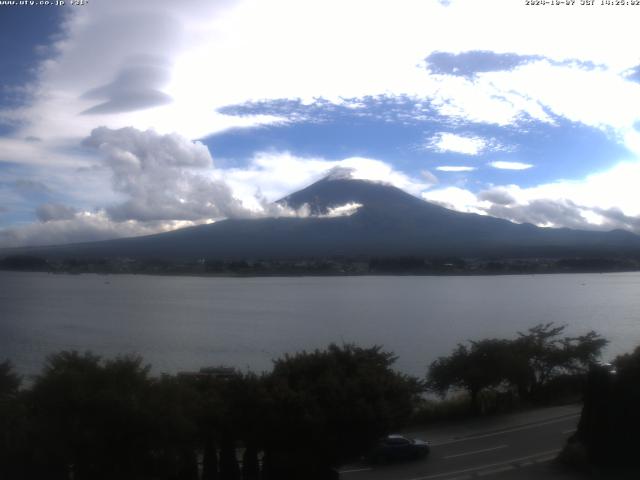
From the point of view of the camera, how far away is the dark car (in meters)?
10.9

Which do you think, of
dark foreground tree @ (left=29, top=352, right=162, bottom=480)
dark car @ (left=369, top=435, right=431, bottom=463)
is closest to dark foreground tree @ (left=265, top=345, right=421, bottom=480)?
dark car @ (left=369, top=435, right=431, bottom=463)

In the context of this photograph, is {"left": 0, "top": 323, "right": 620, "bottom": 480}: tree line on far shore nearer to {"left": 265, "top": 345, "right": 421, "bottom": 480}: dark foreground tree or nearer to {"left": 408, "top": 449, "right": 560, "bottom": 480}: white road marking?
{"left": 265, "top": 345, "right": 421, "bottom": 480}: dark foreground tree

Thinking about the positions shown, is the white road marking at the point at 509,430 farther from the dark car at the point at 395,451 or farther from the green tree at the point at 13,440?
the green tree at the point at 13,440

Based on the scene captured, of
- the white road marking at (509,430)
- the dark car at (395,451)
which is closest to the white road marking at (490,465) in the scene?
the dark car at (395,451)

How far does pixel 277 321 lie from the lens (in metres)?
38.2

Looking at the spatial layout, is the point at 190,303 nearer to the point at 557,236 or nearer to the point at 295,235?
the point at 295,235

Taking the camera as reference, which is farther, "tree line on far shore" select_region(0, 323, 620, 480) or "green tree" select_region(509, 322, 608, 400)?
"green tree" select_region(509, 322, 608, 400)

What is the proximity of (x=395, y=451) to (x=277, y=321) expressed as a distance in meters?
27.5

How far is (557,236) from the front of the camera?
120812 millimetres

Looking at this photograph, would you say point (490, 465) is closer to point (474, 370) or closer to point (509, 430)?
point (509, 430)

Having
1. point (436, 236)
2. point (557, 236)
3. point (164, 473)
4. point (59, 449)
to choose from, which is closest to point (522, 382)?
point (164, 473)

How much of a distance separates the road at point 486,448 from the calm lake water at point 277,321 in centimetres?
777

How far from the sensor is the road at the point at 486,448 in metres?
10.3

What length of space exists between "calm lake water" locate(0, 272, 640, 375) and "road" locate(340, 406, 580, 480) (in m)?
7.77
